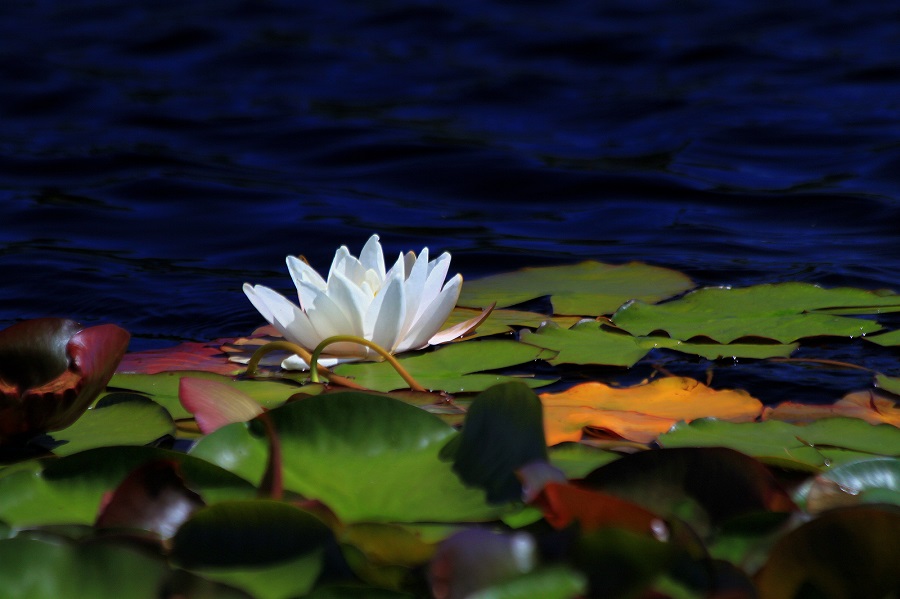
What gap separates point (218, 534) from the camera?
2.54 feet

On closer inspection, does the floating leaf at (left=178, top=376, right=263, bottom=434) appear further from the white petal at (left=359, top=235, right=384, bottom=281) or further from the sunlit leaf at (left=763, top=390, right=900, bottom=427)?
the sunlit leaf at (left=763, top=390, right=900, bottom=427)

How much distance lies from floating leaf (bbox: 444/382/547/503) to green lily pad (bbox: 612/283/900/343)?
851 mm

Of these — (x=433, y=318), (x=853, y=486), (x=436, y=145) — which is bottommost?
(x=436, y=145)

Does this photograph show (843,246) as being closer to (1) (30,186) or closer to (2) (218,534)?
(2) (218,534)

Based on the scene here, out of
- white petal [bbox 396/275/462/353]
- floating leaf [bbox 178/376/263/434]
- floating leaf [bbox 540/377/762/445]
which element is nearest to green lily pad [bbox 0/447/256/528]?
floating leaf [bbox 178/376/263/434]

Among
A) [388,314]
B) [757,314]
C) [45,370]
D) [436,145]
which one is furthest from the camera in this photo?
[436,145]

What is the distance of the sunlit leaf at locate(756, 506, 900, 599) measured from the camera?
702 millimetres

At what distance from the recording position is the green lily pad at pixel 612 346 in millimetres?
1599

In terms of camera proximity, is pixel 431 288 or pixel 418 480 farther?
pixel 431 288

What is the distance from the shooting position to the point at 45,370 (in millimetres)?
1105

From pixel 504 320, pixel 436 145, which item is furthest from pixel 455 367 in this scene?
pixel 436 145

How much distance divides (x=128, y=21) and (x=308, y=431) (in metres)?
7.19

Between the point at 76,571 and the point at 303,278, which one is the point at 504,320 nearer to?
the point at 303,278

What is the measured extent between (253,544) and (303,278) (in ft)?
2.80
